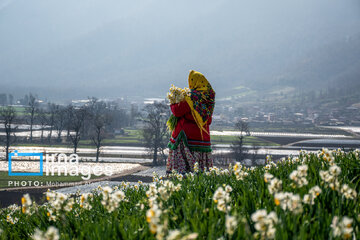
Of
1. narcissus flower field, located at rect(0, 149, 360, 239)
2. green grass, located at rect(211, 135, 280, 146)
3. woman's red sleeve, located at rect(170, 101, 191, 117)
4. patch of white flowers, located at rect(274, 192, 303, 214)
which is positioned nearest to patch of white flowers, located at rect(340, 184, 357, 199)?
narcissus flower field, located at rect(0, 149, 360, 239)

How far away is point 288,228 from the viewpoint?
2297 millimetres

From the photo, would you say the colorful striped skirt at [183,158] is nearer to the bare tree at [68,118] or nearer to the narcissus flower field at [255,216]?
the narcissus flower field at [255,216]

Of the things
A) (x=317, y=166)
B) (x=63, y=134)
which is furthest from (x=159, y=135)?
(x=317, y=166)

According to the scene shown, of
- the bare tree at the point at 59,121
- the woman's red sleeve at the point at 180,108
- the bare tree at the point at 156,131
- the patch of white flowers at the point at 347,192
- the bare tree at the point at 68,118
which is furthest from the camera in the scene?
the bare tree at the point at 59,121

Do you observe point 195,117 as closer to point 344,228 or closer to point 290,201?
point 290,201

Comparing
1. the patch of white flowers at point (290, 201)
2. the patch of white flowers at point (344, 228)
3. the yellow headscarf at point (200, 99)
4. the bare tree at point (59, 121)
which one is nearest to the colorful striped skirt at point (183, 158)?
the yellow headscarf at point (200, 99)

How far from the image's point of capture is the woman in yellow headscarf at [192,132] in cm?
755

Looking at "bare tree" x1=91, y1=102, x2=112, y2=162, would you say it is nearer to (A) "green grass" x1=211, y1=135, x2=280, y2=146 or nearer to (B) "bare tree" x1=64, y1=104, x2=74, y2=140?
(B) "bare tree" x1=64, y1=104, x2=74, y2=140

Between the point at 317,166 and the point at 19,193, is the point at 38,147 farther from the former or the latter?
the point at 317,166

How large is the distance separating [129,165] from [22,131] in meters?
33.6

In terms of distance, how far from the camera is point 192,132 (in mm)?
7629

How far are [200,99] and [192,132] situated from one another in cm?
77

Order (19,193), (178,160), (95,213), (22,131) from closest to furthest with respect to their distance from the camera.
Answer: (95,213)
(178,160)
(19,193)
(22,131)

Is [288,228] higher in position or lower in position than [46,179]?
higher
